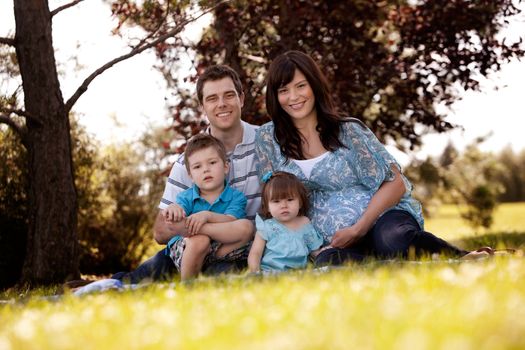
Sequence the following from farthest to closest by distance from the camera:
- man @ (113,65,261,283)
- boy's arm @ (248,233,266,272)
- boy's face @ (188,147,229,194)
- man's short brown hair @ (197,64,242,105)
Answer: man's short brown hair @ (197,64,242,105)
man @ (113,65,261,283)
boy's face @ (188,147,229,194)
boy's arm @ (248,233,266,272)

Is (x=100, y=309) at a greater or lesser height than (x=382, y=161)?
lesser

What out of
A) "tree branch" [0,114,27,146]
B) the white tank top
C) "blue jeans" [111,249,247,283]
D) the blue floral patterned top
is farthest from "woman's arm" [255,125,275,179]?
"tree branch" [0,114,27,146]

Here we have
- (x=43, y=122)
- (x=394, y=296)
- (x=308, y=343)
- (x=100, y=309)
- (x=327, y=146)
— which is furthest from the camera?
(x=43, y=122)

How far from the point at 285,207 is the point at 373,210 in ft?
1.96

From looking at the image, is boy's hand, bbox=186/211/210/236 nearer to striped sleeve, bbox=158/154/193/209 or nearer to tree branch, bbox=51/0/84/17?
striped sleeve, bbox=158/154/193/209

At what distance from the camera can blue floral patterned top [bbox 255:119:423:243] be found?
4.55 m

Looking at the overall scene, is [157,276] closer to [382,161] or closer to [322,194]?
[322,194]

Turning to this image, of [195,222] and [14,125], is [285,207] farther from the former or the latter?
[14,125]

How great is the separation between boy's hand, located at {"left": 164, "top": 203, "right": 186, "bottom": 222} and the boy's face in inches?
11.2

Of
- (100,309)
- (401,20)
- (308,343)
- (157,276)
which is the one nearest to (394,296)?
(308,343)

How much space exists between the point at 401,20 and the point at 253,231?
5.22 metres

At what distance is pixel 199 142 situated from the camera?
180 inches

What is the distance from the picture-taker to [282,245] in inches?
173

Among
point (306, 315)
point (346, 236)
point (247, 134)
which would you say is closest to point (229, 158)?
point (247, 134)
